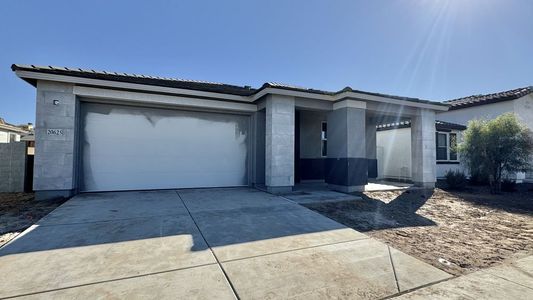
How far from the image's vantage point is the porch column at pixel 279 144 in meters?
8.50

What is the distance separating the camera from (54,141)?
7141 millimetres

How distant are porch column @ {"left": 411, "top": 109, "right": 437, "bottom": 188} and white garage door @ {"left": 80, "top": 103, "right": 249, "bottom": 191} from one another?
23.8 feet

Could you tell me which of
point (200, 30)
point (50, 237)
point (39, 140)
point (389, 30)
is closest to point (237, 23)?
point (200, 30)

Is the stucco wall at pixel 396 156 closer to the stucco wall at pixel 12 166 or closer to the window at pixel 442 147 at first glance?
→ the window at pixel 442 147

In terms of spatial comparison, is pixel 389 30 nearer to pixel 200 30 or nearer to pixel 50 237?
pixel 200 30

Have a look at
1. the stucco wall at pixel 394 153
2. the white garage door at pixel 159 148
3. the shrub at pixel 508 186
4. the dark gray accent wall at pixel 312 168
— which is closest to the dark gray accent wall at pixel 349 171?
the dark gray accent wall at pixel 312 168

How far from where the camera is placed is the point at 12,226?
4613mm

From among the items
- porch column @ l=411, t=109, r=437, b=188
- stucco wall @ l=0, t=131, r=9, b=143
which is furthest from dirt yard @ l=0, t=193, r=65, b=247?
stucco wall @ l=0, t=131, r=9, b=143

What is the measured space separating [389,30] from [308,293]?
28.0 feet

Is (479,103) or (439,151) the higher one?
(479,103)

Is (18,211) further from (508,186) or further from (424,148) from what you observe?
(508,186)

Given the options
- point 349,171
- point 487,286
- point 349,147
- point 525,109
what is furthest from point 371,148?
point 487,286

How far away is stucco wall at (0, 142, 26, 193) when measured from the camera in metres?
8.09

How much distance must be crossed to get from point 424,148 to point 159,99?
10566mm
